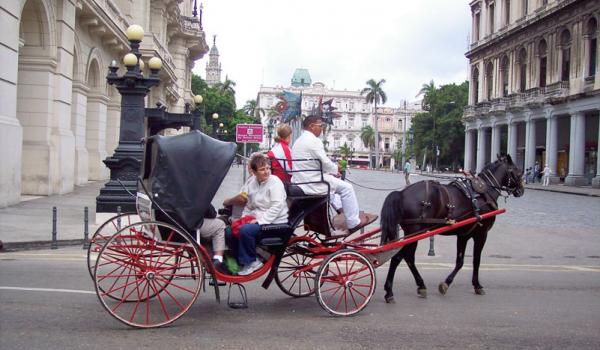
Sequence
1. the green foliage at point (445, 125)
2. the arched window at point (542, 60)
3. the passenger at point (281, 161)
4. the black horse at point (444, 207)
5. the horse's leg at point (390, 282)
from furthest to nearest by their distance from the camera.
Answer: the green foliage at point (445, 125) → the arched window at point (542, 60) → the black horse at point (444, 207) → the horse's leg at point (390, 282) → the passenger at point (281, 161)

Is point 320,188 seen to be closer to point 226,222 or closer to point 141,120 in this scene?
point 226,222

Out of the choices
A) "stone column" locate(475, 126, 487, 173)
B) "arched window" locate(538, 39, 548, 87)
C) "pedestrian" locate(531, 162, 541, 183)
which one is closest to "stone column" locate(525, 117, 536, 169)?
"pedestrian" locate(531, 162, 541, 183)

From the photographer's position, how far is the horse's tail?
24.7 feet

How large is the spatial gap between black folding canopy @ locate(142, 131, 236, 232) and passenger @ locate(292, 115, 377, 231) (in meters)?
1.14

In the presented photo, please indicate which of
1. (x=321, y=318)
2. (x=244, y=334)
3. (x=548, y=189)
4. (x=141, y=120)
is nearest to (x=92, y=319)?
(x=244, y=334)

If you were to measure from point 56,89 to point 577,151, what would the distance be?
35106 mm

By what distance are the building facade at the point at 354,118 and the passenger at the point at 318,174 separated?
14367cm

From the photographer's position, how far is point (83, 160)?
25.9 metres

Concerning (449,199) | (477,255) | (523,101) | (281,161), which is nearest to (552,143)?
(523,101)

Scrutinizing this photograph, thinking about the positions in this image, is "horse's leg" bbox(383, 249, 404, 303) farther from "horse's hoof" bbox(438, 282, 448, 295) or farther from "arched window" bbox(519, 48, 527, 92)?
"arched window" bbox(519, 48, 527, 92)

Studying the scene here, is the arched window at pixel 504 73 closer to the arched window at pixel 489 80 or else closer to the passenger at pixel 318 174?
the arched window at pixel 489 80

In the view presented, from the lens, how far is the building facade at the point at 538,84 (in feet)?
137

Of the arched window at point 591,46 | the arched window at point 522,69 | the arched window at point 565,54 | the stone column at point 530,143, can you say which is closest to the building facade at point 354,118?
the arched window at point 522,69

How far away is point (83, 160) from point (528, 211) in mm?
18631
